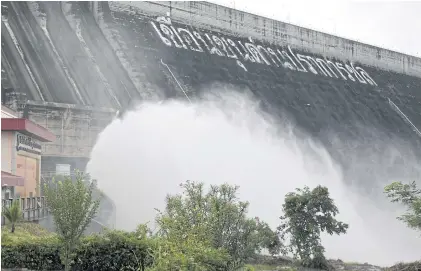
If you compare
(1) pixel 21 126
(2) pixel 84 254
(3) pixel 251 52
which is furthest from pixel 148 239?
(3) pixel 251 52

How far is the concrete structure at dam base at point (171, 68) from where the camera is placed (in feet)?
78.9

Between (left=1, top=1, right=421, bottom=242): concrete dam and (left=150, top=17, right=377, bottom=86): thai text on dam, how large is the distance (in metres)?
0.10

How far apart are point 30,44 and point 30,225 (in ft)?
39.3

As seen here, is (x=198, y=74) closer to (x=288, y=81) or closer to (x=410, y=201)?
(x=288, y=81)

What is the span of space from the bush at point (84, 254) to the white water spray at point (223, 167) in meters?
10.5

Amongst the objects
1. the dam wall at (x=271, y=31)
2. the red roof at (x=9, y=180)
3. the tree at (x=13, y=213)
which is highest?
the dam wall at (x=271, y=31)

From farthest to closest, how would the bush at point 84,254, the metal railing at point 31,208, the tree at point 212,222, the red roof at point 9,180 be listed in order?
the metal railing at point 31,208 → the red roof at point 9,180 → the bush at point 84,254 → the tree at point 212,222

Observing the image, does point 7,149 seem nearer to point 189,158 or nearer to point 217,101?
point 189,158

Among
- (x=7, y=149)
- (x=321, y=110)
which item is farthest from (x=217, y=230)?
(x=321, y=110)

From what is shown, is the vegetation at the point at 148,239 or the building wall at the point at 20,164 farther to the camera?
the building wall at the point at 20,164

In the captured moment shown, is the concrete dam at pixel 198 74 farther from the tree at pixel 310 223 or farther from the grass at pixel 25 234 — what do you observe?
the tree at pixel 310 223

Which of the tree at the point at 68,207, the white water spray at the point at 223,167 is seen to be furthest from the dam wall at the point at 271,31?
the tree at the point at 68,207

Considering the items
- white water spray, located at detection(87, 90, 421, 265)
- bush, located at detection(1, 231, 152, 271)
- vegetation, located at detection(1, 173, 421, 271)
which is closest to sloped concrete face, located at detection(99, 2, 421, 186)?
white water spray, located at detection(87, 90, 421, 265)

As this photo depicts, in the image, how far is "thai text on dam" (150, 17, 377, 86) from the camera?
34356 millimetres
